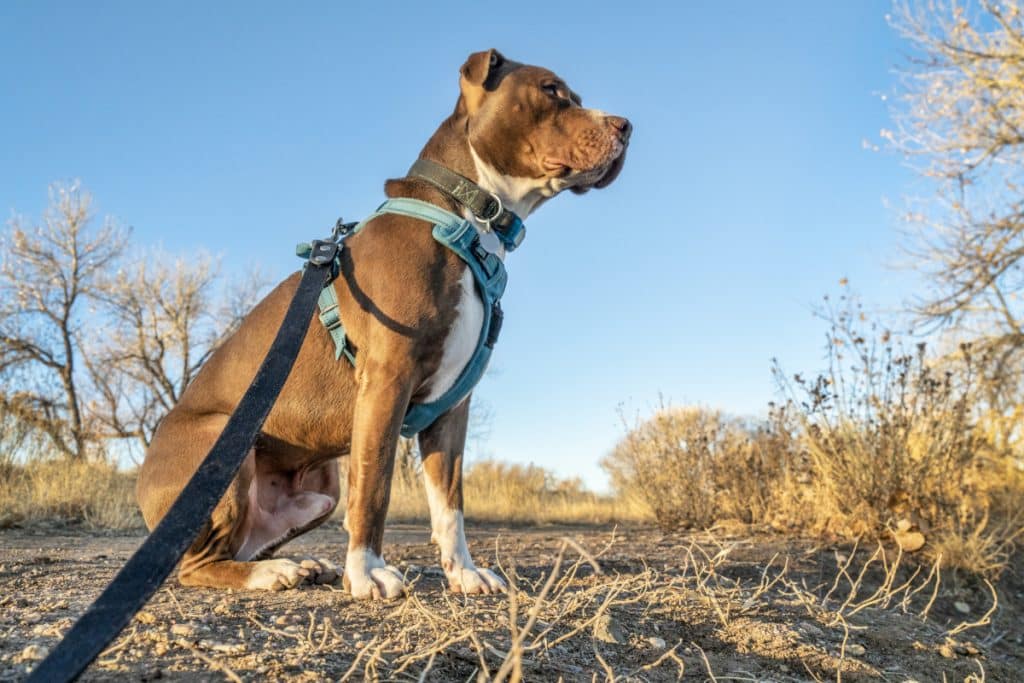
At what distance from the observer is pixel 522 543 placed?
251 inches

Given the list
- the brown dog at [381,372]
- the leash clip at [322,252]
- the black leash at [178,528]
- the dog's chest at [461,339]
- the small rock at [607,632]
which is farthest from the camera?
the dog's chest at [461,339]

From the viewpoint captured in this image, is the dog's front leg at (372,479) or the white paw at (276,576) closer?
the dog's front leg at (372,479)

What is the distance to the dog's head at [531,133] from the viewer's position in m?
3.26

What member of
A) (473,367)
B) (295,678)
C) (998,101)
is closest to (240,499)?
(473,367)

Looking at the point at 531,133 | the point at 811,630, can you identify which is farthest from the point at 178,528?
the point at 811,630

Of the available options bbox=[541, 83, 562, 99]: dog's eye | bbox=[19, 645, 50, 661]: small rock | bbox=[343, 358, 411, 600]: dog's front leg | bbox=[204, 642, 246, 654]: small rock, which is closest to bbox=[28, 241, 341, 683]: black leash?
bbox=[204, 642, 246, 654]: small rock

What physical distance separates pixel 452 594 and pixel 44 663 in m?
1.84

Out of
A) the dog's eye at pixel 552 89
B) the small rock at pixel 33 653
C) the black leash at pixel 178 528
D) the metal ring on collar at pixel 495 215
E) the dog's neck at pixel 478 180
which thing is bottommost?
the small rock at pixel 33 653

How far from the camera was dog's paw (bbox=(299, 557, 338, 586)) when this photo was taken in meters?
3.16

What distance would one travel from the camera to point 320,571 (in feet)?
10.5

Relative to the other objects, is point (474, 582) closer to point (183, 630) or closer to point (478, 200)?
point (183, 630)

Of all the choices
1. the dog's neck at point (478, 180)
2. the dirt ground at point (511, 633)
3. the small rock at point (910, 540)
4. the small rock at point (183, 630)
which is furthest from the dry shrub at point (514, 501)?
the small rock at point (183, 630)

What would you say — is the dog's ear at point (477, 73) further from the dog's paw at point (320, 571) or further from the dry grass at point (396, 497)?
the dry grass at point (396, 497)

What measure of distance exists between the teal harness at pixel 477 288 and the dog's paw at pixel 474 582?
60 centimetres
